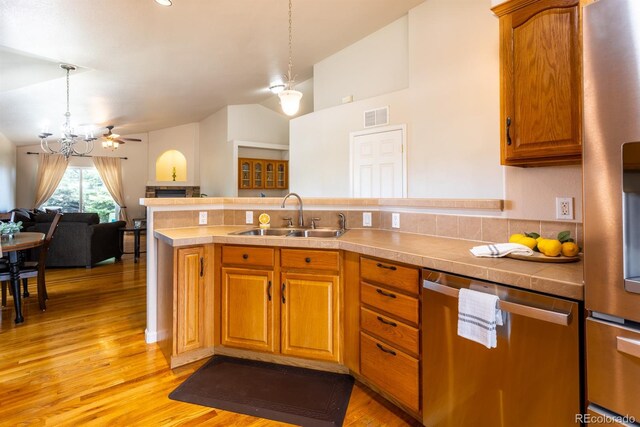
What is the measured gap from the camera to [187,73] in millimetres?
4891

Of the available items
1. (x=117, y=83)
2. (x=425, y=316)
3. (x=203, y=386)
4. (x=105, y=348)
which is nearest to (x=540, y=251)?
(x=425, y=316)

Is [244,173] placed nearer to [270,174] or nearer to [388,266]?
[270,174]

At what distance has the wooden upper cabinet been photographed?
56.4 inches

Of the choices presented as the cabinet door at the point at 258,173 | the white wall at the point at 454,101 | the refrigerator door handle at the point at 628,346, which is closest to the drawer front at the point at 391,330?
the refrigerator door handle at the point at 628,346

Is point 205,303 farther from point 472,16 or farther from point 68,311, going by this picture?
point 472,16

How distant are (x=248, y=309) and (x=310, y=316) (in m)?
0.45

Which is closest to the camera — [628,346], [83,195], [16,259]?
[628,346]

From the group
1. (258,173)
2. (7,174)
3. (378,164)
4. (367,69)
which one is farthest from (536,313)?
(7,174)

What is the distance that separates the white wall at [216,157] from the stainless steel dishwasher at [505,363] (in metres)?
6.24

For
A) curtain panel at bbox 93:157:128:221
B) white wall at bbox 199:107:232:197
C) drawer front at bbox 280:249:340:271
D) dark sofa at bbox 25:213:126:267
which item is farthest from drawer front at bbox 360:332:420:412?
curtain panel at bbox 93:157:128:221

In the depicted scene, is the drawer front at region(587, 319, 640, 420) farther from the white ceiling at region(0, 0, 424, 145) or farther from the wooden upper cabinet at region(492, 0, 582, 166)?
the white ceiling at region(0, 0, 424, 145)

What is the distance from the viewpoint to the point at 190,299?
225 centimetres

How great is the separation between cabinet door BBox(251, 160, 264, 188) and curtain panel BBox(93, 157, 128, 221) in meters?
4.56

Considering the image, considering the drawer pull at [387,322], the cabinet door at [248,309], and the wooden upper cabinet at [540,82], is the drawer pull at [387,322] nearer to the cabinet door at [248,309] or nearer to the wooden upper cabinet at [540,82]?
the cabinet door at [248,309]
